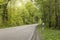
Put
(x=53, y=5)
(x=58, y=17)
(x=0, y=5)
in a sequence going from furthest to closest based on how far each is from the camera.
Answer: (x=0, y=5) → (x=53, y=5) → (x=58, y=17)

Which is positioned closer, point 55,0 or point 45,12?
point 55,0

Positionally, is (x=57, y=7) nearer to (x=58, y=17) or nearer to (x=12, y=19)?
(x=58, y=17)

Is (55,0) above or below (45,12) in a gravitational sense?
above

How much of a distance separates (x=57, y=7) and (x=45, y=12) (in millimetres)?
10318

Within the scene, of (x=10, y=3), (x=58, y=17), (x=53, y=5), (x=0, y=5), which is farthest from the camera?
(x=10, y=3)

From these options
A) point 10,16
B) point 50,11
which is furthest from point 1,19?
point 50,11

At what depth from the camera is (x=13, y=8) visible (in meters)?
46.3

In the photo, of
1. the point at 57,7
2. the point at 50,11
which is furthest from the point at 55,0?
the point at 50,11

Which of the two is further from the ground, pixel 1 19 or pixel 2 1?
pixel 2 1

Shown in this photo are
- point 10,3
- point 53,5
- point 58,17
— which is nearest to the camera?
point 58,17

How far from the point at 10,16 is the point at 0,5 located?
3.70 meters

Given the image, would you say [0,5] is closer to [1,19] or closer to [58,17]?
[1,19]

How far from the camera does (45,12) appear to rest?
155ft

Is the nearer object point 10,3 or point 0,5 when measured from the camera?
point 0,5
